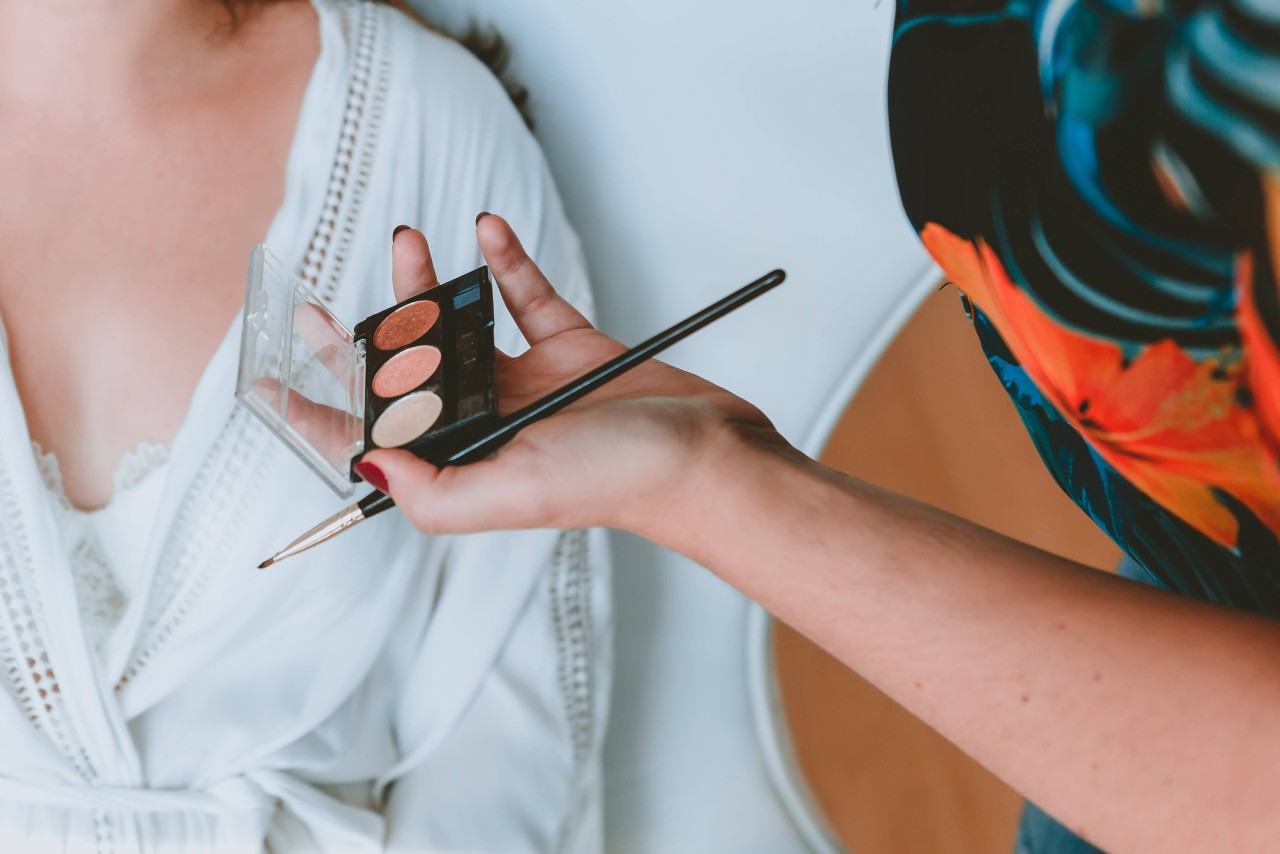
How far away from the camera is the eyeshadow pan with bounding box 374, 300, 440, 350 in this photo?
481 millimetres

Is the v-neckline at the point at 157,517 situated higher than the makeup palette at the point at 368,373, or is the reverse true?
the makeup palette at the point at 368,373

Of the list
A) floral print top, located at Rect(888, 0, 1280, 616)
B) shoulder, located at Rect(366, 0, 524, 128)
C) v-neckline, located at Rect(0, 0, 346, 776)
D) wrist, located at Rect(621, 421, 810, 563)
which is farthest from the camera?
shoulder, located at Rect(366, 0, 524, 128)

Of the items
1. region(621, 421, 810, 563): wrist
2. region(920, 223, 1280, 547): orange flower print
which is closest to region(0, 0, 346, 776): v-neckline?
region(621, 421, 810, 563): wrist

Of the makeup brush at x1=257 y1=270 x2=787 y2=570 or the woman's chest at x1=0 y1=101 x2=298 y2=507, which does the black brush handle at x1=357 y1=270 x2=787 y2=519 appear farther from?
the woman's chest at x1=0 y1=101 x2=298 y2=507

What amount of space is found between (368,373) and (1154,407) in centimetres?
35

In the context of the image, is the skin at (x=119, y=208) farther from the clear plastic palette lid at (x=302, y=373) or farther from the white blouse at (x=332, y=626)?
the clear plastic palette lid at (x=302, y=373)

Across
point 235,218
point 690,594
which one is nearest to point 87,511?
point 235,218

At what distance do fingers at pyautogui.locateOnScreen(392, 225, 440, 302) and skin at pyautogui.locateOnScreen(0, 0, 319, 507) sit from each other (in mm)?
223

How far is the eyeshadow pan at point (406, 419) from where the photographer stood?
0.44 m

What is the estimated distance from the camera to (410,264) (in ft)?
1.61

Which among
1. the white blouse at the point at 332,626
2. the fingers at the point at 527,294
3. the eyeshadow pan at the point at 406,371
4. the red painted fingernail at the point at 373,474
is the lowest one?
the white blouse at the point at 332,626

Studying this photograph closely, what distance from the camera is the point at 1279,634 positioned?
0.30 metres

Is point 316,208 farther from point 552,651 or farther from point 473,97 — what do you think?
point 552,651

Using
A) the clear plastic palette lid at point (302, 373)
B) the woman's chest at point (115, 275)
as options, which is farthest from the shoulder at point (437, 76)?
the clear plastic palette lid at point (302, 373)
